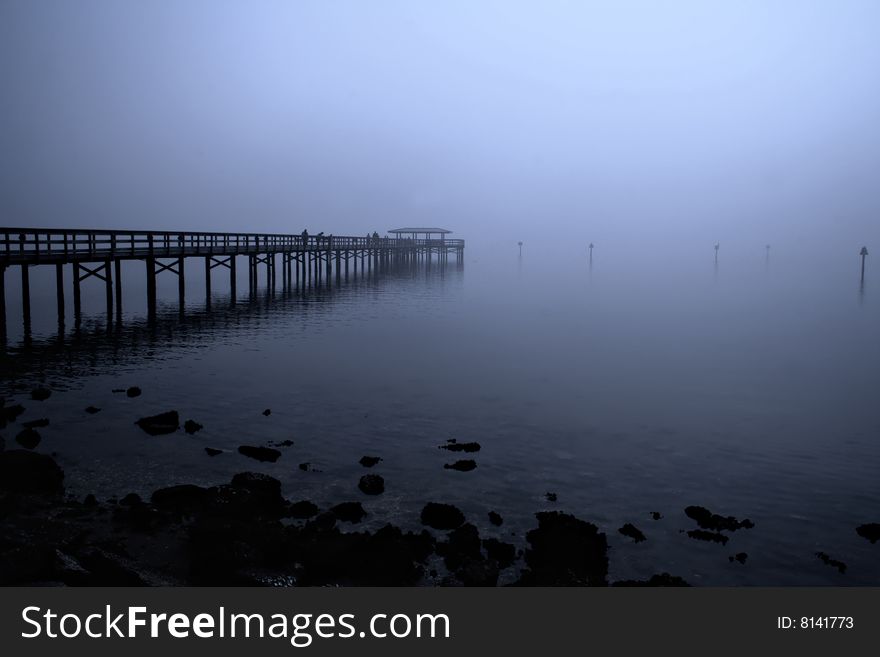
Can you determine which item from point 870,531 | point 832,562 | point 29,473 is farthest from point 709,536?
point 29,473

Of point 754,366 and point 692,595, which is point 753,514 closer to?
point 692,595

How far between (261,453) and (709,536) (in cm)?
710

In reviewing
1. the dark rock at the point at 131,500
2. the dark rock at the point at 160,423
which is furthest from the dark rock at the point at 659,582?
the dark rock at the point at 160,423

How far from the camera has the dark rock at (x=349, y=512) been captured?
905 cm

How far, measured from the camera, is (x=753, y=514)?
31.4 feet

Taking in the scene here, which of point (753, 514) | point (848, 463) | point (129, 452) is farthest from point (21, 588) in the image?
point (848, 463)

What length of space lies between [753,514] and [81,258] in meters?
26.6

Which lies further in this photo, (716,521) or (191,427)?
(191,427)

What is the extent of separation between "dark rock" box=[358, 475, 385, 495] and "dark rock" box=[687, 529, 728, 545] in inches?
172

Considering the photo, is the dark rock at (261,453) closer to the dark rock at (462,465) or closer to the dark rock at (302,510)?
the dark rock at (302,510)

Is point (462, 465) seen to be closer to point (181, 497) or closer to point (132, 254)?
point (181, 497)

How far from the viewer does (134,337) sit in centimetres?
2416

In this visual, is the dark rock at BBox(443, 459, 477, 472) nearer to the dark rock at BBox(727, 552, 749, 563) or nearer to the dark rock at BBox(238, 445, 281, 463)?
the dark rock at BBox(238, 445, 281, 463)

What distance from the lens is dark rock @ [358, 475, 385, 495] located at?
10051 mm
